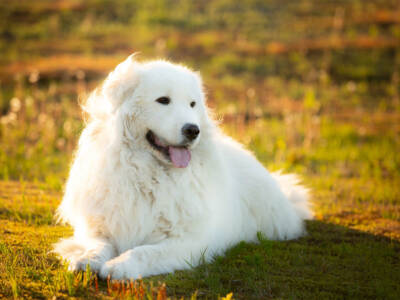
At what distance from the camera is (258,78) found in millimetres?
16062

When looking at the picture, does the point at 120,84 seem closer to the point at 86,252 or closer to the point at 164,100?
the point at 164,100

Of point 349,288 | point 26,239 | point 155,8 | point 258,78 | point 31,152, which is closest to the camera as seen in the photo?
point 349,288

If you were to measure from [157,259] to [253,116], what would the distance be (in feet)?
30.2

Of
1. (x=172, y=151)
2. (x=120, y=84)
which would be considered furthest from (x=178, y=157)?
(x=120, y=84)

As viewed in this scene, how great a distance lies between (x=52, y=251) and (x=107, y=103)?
4.59ft

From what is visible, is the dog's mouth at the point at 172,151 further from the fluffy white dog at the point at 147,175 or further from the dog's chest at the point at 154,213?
the dog's chest at the point at 154,213

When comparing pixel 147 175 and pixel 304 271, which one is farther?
pixel 304 271

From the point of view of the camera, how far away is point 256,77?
16.1 metres

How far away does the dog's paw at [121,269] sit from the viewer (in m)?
3.26

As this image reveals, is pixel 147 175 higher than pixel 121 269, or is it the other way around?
pixel 147 175

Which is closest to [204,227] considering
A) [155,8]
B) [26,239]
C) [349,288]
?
[349,288]

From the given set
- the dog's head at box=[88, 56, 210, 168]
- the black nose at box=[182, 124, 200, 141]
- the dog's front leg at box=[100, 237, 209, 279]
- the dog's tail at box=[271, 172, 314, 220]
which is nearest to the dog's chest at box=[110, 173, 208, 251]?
the dog's front leg at box=[100, 237, 209, 279]

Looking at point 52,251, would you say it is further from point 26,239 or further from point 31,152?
point 31,152

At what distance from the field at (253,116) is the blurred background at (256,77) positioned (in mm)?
49
